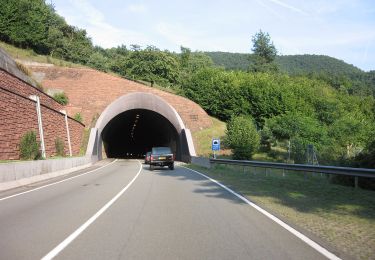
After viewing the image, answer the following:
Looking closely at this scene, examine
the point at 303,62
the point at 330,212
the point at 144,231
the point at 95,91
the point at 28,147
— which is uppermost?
the point at 303,62

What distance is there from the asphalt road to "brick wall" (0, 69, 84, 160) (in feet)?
38.1

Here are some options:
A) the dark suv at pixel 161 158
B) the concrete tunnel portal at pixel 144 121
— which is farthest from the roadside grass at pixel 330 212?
the concrete tunnel portal at pixel 144 121

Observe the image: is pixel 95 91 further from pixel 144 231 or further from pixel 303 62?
pixel 303 62

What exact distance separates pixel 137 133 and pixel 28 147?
68.9 m

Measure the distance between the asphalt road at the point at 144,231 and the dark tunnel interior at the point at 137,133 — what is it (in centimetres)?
4697

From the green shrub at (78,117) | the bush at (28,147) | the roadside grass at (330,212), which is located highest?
the green shrub at (78,117)

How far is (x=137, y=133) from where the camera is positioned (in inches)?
3688

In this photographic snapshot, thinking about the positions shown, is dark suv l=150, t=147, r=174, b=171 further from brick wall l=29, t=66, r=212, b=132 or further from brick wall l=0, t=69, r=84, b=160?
brick wall l=29, t=66, r=212, b=132

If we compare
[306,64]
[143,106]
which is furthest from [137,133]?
[306,64]

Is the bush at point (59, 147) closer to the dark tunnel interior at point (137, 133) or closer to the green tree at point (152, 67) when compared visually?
the dark tunnel interior at point (137, 133)

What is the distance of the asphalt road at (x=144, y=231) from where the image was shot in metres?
6.32

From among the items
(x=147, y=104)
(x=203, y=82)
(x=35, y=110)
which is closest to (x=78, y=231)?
(x=35, y=110)

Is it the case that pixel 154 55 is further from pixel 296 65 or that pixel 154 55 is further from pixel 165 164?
pixel 296 65

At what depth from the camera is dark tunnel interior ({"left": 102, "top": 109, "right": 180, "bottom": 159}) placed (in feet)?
209
